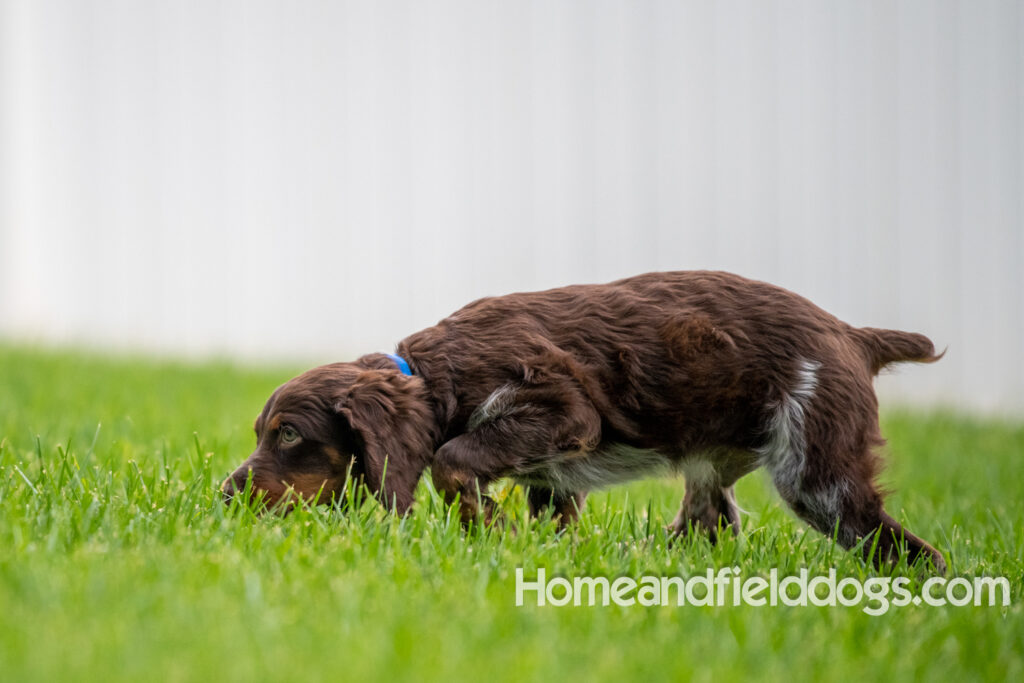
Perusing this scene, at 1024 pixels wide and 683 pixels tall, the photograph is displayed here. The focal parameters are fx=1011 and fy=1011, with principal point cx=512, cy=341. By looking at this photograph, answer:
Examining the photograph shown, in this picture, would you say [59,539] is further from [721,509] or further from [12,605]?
[721,509]

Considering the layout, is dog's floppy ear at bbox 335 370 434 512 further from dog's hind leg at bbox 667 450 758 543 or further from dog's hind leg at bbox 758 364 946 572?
dog's hind leg at bbox 758 364 946 572

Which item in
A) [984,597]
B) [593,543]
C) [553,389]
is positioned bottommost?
[984,597]

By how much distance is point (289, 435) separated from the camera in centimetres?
363

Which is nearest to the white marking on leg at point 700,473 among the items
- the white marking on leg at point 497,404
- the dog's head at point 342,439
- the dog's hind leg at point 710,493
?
the dog's hind leg at point 710,493

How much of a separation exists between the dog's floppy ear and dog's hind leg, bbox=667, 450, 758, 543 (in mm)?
1035

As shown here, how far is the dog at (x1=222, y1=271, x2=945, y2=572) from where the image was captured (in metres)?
3.56

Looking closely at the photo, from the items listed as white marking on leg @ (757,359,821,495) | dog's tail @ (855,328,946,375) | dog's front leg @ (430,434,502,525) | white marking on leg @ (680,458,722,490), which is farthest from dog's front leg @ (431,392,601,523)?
dog's tail @ (855,328,946,375)

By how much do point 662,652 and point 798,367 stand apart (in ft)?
5.20

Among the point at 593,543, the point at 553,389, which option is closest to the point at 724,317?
the point at 553,389

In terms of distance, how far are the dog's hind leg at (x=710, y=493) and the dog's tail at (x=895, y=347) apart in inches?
26.7

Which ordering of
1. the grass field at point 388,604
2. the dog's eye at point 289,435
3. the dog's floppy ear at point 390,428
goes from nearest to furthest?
1. the grass field at point 388,604
2. the dog's floppy ear at point 390,428
3. the dog's eye at point 289,435

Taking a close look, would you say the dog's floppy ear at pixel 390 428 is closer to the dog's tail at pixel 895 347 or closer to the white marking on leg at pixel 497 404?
the white marking on leg at pixel 497 404

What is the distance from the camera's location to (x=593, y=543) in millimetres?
3373

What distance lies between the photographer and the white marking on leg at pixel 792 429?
142 inches
